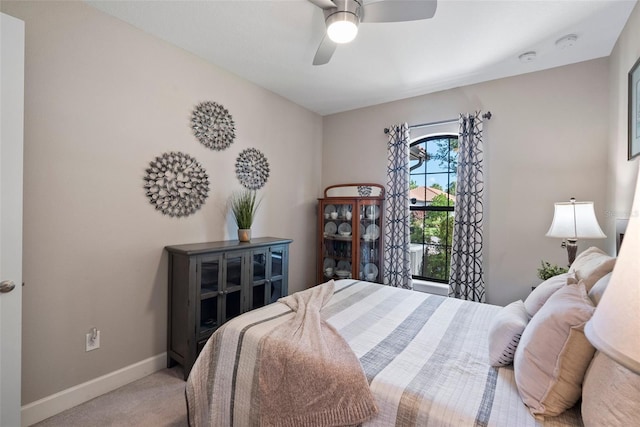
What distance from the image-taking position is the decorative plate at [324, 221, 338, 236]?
3.67 meters

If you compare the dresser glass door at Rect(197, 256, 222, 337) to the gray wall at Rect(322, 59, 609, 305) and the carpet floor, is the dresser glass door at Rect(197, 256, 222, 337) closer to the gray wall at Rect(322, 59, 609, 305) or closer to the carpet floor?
the carpet floor

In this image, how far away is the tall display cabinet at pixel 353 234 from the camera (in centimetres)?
347

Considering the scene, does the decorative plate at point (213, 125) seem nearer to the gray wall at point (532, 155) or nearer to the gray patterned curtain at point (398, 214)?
the gray patterned curtain at point (398, 214)

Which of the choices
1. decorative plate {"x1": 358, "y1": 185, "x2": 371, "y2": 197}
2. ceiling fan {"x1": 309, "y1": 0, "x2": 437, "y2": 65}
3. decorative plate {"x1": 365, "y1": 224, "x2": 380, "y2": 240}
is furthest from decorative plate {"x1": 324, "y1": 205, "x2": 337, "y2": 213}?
ceiling fan {"x1": 309, "y1": 0, "x2": 437, "y2": 65}

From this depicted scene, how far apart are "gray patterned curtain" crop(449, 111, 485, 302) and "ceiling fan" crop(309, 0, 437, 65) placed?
1577 mm

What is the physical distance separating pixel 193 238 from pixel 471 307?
232 centimetres

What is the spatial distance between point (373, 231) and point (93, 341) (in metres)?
2.84

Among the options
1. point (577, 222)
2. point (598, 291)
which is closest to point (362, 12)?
point (598, 291)

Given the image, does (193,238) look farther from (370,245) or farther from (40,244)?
(370,245)

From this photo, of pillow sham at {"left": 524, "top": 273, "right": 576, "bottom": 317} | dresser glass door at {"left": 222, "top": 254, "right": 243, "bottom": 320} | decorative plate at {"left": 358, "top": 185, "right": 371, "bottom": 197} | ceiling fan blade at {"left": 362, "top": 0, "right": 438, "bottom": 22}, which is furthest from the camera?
decorative plate at {"left": 358, "top": 185, "right": 371, "bottom": 197}

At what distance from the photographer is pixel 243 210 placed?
2.74m

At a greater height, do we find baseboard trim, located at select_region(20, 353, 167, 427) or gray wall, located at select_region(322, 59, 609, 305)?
gray wall, located at select_region(322, 59, 609, 305)

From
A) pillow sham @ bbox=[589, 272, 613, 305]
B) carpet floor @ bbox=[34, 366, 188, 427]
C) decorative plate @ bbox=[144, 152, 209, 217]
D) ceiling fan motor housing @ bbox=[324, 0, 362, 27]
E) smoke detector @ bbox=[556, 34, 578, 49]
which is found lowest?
carpet floor @ bbox=[34, 366, 188, 427]

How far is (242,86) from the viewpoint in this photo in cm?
293
